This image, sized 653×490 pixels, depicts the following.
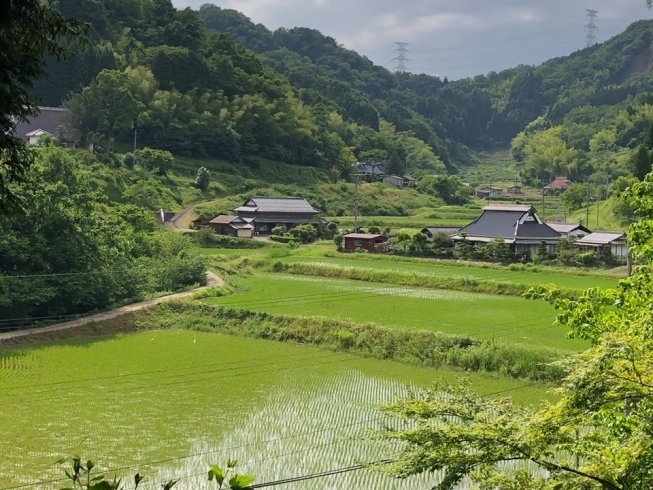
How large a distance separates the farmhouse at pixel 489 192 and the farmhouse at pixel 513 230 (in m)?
31.8

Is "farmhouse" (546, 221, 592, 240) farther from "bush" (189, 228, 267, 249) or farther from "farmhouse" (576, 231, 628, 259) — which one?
"bush" (189, 228, 267, 249)

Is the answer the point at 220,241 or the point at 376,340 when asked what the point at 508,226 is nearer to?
the point at 220,241

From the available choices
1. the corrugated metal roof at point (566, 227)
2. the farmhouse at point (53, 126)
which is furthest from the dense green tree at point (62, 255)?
the corrugated metal roof at point (566, 227)

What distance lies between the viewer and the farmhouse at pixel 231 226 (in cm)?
4056

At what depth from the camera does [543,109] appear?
13312 cm

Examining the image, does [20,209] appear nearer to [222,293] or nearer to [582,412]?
[582,412]

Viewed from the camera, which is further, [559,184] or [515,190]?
[515,190]

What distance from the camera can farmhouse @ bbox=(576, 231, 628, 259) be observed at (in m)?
34.3

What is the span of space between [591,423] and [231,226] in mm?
35582

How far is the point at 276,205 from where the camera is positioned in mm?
44688

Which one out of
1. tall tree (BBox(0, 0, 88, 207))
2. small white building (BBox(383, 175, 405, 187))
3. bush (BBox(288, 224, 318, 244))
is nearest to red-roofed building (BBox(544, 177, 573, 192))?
small white building (BBox(383, 175, 405, 187))

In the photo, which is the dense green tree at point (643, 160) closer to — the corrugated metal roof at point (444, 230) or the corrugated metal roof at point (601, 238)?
the corrugated metal roof at point (601, 238)

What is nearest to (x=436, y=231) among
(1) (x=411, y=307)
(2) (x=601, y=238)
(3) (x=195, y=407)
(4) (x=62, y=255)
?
(2) (x=601, y=238)

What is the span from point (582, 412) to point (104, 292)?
62.8 feet
